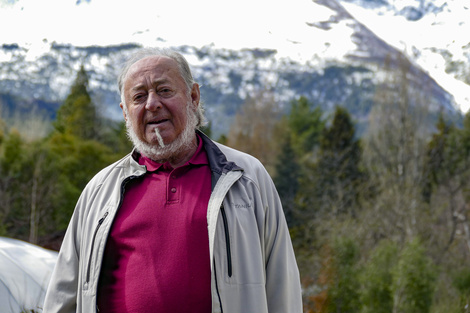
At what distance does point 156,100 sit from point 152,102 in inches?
0.9

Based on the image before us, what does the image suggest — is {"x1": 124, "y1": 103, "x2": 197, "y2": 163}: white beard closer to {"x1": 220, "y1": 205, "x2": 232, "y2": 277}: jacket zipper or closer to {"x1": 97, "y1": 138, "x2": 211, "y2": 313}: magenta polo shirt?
{"x1": 97, "y1": 138, "x2": 211, "y2": 313}: magenta polo shirt

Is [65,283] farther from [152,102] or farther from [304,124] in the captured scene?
[304,124]

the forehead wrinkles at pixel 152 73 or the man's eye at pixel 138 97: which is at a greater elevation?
the forehead wrinkles at pixel 152 73

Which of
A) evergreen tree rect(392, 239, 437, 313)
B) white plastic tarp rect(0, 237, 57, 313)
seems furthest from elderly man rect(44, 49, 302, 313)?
evergreen tree rect(392, 239, 437, 313)

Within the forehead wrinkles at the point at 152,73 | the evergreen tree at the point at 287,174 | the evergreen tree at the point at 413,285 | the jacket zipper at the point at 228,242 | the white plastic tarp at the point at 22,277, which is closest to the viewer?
the jacket zipper at the point at 228,242

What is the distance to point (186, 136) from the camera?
2.48 meters

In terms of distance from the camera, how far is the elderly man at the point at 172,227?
2203mm

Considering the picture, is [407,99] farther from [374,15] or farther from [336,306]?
[374,15]

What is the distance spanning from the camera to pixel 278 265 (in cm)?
231

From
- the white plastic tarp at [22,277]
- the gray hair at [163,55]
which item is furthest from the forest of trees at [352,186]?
the gray hair at [163,55]

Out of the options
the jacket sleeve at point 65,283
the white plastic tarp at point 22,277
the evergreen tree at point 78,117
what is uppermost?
the jacket sleeve at point 65,283

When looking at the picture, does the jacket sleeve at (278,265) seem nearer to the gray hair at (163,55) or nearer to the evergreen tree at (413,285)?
the gray hair at (163,55)

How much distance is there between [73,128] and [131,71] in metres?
30.2

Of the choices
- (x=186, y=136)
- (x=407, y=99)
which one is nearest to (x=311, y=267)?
(x=407, y=99)
